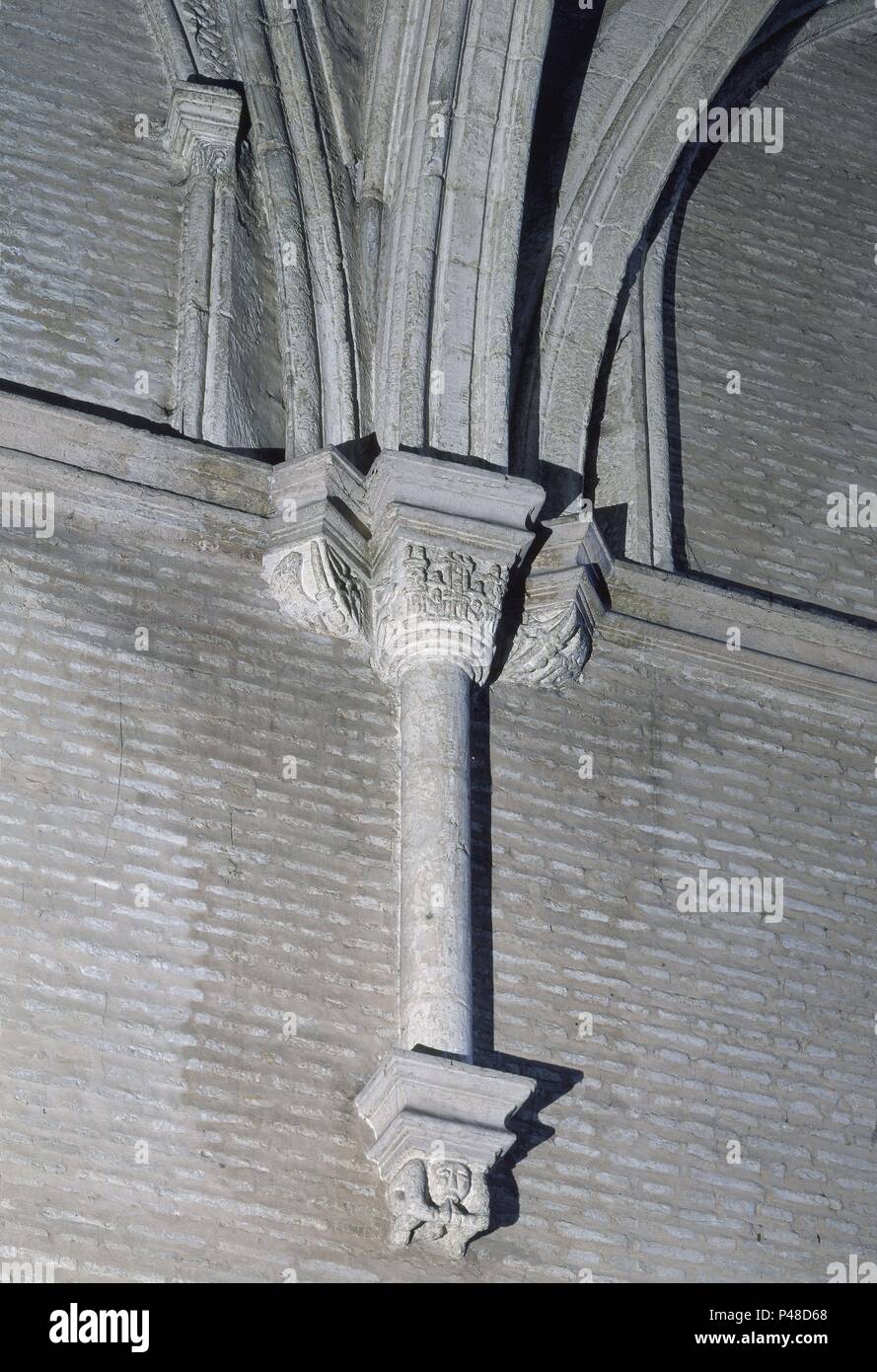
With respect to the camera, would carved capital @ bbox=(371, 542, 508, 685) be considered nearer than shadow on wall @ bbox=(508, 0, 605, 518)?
Yes

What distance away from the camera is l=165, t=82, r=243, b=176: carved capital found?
7066mm

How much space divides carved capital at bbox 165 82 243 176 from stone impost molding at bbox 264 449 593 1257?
3.70 ft

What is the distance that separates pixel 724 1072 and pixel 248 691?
1631 millimetres

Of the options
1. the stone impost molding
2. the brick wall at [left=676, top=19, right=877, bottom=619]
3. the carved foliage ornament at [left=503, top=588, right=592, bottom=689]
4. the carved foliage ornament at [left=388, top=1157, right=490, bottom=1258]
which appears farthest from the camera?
the brick wall at [left=676, top=19, right=877, bottom=619]

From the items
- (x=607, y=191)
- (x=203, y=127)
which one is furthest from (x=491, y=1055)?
(x=203, y=127)

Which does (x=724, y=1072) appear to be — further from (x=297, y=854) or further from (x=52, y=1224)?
(x=52, y=1224)

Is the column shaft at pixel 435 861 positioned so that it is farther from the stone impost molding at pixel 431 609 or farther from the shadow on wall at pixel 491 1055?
the shadow on wall at pixel 491 1055

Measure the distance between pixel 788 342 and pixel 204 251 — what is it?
83.3 inches

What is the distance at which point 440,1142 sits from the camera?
5.50 meters

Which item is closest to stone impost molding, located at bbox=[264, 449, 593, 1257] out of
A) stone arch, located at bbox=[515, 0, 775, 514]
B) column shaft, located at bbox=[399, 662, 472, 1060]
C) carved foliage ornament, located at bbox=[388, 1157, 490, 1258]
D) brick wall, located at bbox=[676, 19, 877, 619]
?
column shaft, located at bbox=[399, 662, 472, 1060]

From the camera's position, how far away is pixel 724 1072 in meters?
6.14

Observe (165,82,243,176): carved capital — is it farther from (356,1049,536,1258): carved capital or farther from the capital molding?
(356,1049,536,1258): carved capital

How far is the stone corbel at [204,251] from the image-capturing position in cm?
663

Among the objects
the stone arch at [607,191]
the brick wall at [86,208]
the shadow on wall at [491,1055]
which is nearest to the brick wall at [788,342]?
the stone arch at [607,191]
